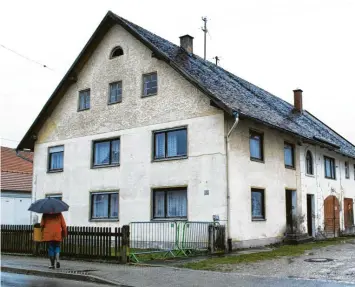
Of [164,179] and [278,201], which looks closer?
[164,179]

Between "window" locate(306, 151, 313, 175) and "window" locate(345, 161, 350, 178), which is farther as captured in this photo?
"window" locate(345, 161, 350, 178)

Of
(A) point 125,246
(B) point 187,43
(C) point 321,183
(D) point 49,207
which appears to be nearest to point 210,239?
(A) point 125,246

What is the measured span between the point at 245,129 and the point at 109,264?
26.6ft

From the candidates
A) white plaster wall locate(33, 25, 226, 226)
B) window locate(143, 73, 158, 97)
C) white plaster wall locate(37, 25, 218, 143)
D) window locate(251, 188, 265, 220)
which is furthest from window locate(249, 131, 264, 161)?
window locate(143, 73, 158, 97)

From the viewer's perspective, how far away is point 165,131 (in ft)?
65.4

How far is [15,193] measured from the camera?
105ft

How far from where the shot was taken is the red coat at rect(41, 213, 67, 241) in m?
13.1

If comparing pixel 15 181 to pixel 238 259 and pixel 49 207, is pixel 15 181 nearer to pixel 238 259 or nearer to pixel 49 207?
pixel 49 207

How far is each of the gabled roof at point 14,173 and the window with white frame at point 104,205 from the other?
11.6m

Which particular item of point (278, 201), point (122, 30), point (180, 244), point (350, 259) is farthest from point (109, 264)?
point (122, 30)

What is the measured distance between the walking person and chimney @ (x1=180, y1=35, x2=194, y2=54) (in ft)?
44.1

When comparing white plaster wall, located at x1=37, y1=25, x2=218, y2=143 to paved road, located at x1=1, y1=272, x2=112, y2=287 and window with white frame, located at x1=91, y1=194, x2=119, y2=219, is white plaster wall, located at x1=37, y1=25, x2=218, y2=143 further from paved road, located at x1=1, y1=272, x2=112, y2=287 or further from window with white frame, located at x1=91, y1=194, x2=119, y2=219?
paved road, located at x1=1, y1=272, x2=112, y2=287

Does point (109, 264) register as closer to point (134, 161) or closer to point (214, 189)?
point (214, 189)

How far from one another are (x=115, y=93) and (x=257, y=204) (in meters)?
7.98
